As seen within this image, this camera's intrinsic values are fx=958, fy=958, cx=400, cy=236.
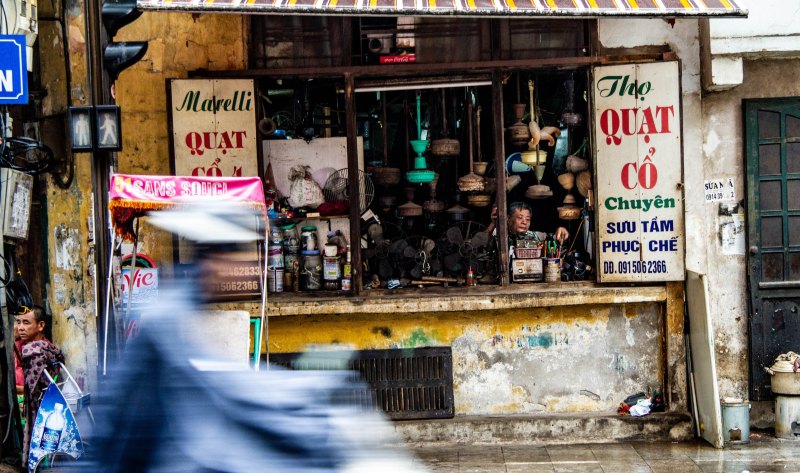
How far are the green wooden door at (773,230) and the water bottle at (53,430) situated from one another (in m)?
5.90

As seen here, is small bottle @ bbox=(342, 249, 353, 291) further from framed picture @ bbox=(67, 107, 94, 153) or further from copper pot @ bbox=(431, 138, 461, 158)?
framed picture @ bbox=(67, 107, 94, 153)

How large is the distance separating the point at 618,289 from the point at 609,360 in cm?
67

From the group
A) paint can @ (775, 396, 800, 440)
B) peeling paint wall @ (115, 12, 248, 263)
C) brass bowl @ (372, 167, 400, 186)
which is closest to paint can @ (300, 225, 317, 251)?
brass bowl @ (372, 167, 400, 186)

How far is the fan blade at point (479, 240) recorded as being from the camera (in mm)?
8664

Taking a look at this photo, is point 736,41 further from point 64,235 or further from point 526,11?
point 64,235

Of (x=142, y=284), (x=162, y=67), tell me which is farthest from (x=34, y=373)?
(x=162, y=67)

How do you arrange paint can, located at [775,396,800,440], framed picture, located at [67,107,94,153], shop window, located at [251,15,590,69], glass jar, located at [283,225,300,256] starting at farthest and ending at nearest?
glass jar, located at [283,225,300,256], shop window, located at [251,15,590,69], paint can, located at [775,396,800,440], framed picture, located at [67,107,94,153]

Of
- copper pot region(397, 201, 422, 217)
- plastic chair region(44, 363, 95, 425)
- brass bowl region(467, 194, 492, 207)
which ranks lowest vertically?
plastic chair region(44, 363, 95, 425)

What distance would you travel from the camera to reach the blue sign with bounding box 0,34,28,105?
7199mm

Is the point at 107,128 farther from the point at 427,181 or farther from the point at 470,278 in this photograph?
the point at 470,278

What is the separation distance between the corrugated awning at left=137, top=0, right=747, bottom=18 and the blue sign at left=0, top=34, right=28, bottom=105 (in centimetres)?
108

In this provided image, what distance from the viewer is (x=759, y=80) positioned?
8484 mm

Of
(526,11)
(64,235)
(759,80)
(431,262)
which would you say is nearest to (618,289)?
(431,262)

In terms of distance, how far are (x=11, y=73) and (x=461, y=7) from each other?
3.41m
